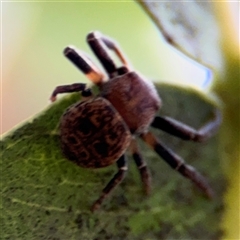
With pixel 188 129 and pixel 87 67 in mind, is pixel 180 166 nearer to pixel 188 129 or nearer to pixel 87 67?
pixel 188 129

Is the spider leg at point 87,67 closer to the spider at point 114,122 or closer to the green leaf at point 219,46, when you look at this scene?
the spider at point 114,122

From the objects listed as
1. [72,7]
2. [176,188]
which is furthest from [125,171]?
[72,7]

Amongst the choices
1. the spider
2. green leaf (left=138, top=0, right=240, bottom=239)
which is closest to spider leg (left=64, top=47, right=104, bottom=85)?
the spider

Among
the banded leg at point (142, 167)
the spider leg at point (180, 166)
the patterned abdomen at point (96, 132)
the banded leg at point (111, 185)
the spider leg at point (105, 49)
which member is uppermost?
the spider leg at point (105, 49)

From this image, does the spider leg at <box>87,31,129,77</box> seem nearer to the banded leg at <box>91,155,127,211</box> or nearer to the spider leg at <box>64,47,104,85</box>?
the spider leg at <box>64,47,104,85</box>

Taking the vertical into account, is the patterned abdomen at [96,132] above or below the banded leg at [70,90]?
below

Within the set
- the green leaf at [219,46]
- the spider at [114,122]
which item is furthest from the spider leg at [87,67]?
the green leaf at [219,46]
